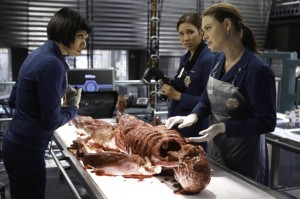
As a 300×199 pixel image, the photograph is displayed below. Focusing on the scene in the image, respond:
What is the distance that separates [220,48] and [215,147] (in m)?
0.61

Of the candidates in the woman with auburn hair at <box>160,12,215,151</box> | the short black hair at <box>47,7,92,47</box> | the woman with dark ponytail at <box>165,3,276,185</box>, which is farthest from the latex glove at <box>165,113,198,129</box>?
the short black hair at <box>47,7,92,47</box>

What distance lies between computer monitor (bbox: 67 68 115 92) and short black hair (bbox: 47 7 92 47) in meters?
1.83

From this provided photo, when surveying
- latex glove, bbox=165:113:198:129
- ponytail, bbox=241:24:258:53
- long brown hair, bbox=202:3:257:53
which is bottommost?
latex glove, bbox=165:113:198:129

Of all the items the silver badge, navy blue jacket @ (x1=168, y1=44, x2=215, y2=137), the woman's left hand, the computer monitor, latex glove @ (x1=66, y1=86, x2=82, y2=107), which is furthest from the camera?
the computer monitor

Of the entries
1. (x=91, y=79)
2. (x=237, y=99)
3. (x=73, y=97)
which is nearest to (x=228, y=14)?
(x=237, y=99)

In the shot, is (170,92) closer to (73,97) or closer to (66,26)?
(73,97)

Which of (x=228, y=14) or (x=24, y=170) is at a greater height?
(x=228, y=14)

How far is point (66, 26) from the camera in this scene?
2.01m

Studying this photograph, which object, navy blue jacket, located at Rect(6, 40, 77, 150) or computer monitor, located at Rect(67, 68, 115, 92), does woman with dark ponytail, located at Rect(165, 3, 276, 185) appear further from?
computer monitor, located at Rect(67, 68, 115, 92)

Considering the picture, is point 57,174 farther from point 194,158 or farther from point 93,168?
point 194,158

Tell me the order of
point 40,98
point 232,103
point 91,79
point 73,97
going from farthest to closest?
point 91,79, point 73,97, point 232,103, point 40,98

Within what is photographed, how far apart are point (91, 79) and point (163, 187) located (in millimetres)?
2487

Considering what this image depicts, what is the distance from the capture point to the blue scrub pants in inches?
77.6

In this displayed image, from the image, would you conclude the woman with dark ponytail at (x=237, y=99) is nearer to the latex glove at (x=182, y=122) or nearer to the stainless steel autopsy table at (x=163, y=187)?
the latex glove at (x=182, y=122)
